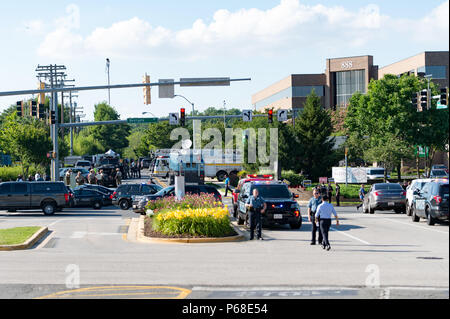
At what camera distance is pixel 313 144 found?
6166 cm

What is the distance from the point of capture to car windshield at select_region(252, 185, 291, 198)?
24844 mm

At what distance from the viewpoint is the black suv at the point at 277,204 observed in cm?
2400

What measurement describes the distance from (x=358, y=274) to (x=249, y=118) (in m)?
34.1

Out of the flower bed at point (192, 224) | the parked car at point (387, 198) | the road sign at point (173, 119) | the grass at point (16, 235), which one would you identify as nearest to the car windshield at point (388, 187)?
the parked car at point (387, 198)

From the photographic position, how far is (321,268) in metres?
14.3

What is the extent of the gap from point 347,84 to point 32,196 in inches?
3424

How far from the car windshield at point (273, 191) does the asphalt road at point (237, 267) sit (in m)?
2.06

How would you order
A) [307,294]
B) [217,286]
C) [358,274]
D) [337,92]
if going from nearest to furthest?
[307,294], [217,286], [358,274], [337,92]

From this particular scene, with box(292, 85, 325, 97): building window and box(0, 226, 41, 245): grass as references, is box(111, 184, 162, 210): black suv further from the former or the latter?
box(292, 85, 325, 97): building window

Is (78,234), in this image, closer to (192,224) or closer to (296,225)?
(192,224)

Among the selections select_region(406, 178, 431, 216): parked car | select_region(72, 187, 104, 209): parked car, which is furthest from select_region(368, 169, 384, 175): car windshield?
select_region(406, 178, 431, 216): parked car

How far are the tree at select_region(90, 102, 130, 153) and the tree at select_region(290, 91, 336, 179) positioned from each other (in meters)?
70.0

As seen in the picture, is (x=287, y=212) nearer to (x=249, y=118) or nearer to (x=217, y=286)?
(x=217, y=286)

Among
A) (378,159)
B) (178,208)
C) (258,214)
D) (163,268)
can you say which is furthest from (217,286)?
(378,159)
